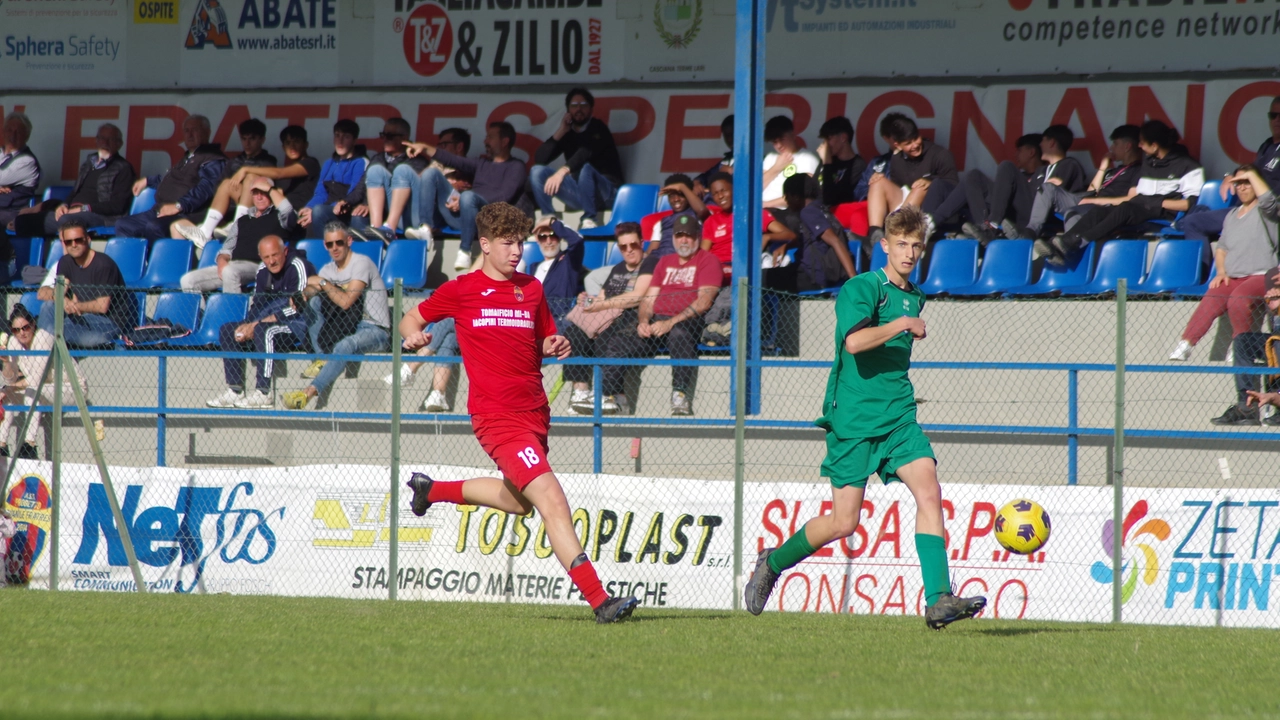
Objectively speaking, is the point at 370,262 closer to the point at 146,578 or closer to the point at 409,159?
the point at 409,159

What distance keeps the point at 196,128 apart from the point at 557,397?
22.7 feet

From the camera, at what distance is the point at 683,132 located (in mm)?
15336

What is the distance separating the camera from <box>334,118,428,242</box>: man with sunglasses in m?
14.4

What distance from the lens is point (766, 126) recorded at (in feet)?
47.3

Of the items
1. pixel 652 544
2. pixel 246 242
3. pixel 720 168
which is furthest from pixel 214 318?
pixel 652 544

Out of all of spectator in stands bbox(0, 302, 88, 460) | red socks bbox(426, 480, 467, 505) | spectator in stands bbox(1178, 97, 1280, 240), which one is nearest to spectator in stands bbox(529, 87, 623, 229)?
spectator in stands bbox(0, 302, 88, 460)

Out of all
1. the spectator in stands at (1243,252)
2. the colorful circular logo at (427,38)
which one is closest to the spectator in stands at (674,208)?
the colorful circular logo at (427,38)

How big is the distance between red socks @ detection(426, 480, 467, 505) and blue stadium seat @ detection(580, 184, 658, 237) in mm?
7310

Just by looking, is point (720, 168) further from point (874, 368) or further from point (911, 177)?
point (874, 368)

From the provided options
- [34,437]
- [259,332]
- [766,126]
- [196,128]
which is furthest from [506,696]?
[196,128]

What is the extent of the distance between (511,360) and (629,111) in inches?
356

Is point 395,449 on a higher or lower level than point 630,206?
lower

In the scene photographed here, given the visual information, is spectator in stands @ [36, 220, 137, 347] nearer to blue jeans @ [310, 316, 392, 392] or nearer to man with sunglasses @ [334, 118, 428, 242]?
blue jeans @ [310, 316, 392, 392]

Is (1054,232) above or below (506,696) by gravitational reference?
above
